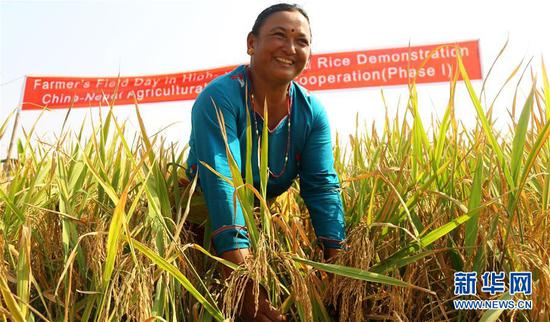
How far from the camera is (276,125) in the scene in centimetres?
120

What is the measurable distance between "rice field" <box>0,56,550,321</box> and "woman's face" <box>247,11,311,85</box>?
294mm

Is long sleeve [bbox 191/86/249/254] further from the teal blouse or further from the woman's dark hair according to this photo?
the woman's dark hair

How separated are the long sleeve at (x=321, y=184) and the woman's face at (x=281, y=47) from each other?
16 cm

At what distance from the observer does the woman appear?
1.05m

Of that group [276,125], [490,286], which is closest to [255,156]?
[276,125]

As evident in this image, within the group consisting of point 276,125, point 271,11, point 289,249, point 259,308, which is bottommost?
point 259,308

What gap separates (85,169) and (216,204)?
0.37 m

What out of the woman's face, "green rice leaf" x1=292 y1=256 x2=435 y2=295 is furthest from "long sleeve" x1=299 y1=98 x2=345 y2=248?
"green rice leaf" x1=292 y1=256 x2=435 y2=295

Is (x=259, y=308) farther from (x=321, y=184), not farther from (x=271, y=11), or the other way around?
(x=271, y=11)

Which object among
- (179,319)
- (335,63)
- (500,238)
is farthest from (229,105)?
(335,63)

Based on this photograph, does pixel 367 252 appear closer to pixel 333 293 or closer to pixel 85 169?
pixel 333 293

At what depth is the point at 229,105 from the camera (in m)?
1.11

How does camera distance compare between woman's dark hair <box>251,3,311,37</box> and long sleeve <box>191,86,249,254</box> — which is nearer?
long sleeve <box>191,86,249,254</box>

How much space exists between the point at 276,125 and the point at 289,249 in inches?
12.5
